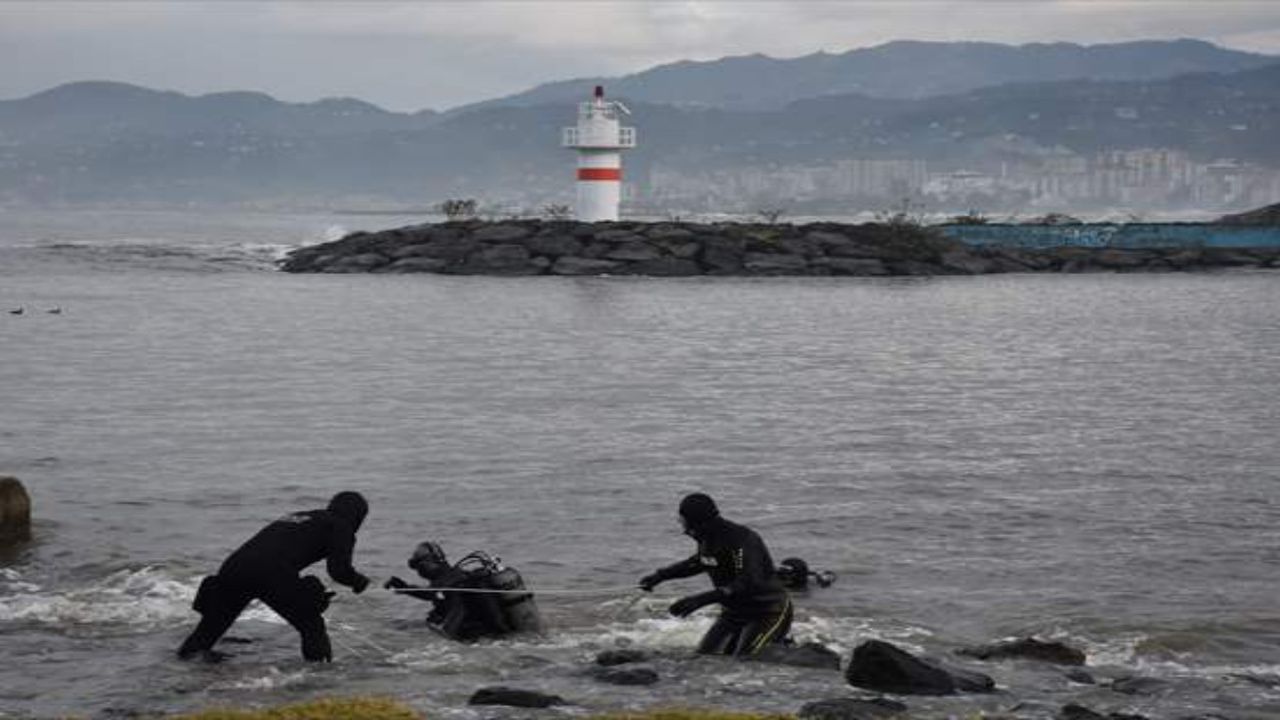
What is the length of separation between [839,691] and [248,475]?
13377mm

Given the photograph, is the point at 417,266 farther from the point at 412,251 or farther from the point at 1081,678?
the point at 1081,678

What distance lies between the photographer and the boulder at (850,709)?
43.0ft

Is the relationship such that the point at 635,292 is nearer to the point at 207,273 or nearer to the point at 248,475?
the point at 207,273

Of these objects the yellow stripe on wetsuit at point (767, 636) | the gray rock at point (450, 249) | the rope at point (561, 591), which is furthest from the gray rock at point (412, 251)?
the yellow stripe on wetsuit at point (767, 636)

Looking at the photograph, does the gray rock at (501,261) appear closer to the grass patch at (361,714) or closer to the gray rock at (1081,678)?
the gray rock at (1081,678)

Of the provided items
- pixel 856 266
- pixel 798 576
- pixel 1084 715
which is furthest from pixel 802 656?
pixel 856 266

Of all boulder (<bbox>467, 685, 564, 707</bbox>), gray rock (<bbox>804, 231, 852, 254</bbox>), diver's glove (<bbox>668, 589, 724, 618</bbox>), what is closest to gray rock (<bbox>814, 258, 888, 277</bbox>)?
gray rock (<bbox>804, 231, 852, 254</bbox>)

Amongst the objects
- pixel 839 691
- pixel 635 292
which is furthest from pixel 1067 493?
pixel 635 292

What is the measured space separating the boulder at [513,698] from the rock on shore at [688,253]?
2488 inches

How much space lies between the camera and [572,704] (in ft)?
45.4

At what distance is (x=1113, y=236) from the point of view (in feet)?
294

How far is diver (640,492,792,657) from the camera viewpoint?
15.1 m

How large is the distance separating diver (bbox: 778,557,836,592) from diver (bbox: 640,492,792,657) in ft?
7.26

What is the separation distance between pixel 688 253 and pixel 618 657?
6427 centimetres
